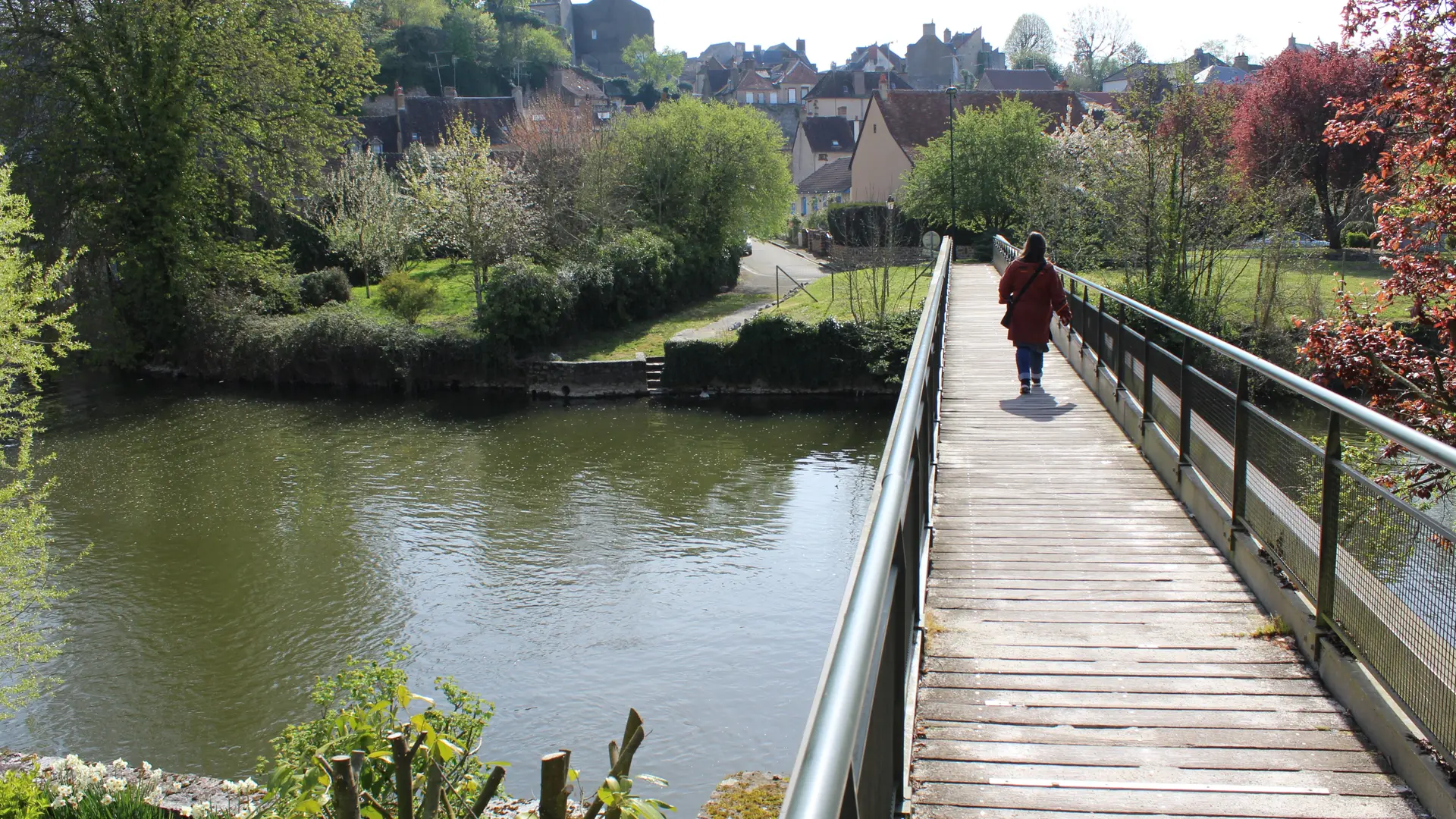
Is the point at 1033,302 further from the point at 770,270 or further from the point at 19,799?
the point at 770,270

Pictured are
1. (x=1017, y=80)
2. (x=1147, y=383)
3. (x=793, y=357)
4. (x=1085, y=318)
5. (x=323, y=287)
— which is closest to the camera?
(x=1147, y=383)

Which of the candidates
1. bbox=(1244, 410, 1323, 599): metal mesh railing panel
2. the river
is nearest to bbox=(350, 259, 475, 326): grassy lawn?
the river

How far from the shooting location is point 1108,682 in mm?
4398

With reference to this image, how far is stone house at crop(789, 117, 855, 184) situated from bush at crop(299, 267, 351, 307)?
48.1 m

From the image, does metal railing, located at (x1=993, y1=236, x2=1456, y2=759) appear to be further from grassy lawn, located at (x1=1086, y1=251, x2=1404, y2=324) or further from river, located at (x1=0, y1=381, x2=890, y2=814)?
grassy lawn, located at (x1=1086, y1=251, x2=1404, y2=324)

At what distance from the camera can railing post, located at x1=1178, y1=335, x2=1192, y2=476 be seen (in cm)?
695

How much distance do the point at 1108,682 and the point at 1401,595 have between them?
1.11 meters

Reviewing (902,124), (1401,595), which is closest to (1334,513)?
(1401,595)

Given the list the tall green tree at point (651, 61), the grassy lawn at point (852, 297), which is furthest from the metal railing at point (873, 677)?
the tall green tree at point (651, 61)

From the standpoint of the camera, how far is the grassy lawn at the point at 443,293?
38.1 m

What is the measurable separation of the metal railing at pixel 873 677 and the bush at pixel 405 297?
112 ft

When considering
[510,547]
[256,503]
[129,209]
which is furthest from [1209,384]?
[129,209]

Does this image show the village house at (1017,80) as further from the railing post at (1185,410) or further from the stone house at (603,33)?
the railing post at (1185,410)

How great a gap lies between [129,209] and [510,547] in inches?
826
